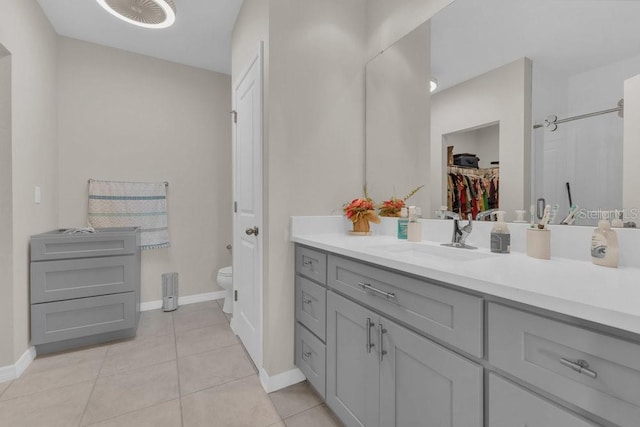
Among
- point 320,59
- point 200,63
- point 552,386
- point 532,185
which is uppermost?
point 200,63

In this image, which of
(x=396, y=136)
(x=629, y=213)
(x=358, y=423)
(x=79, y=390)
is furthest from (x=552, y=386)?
(x=79, y=390)

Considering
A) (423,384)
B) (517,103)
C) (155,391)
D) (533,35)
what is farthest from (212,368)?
(533,35)

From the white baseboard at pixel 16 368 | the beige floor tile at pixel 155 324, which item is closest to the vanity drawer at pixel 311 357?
the beige floor tile at pixel 155 324

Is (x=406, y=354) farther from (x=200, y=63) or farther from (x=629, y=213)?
(x=200, y=63)

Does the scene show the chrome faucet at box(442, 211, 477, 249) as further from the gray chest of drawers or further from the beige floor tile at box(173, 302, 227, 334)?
the gray chest of drawers

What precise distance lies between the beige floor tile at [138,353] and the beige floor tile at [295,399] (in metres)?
0.92

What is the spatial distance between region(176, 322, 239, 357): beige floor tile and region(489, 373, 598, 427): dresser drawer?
2.01m

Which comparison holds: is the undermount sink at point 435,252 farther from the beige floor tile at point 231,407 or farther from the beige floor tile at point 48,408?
the beige floor tile at point 48,408

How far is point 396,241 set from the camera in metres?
1.62

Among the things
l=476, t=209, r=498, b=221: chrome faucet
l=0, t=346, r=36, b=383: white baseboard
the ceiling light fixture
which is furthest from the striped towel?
l=476, t=209, r=498, b=221: chrome faucet

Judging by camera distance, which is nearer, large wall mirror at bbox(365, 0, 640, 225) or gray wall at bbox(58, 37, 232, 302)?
large wall mirror at bbox(365, 0, 640, 225)

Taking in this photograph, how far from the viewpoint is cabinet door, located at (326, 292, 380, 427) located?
1.13 metres

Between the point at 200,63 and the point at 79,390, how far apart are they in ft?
9.87

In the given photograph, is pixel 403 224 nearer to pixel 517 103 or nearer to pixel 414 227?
pixel 414 227
